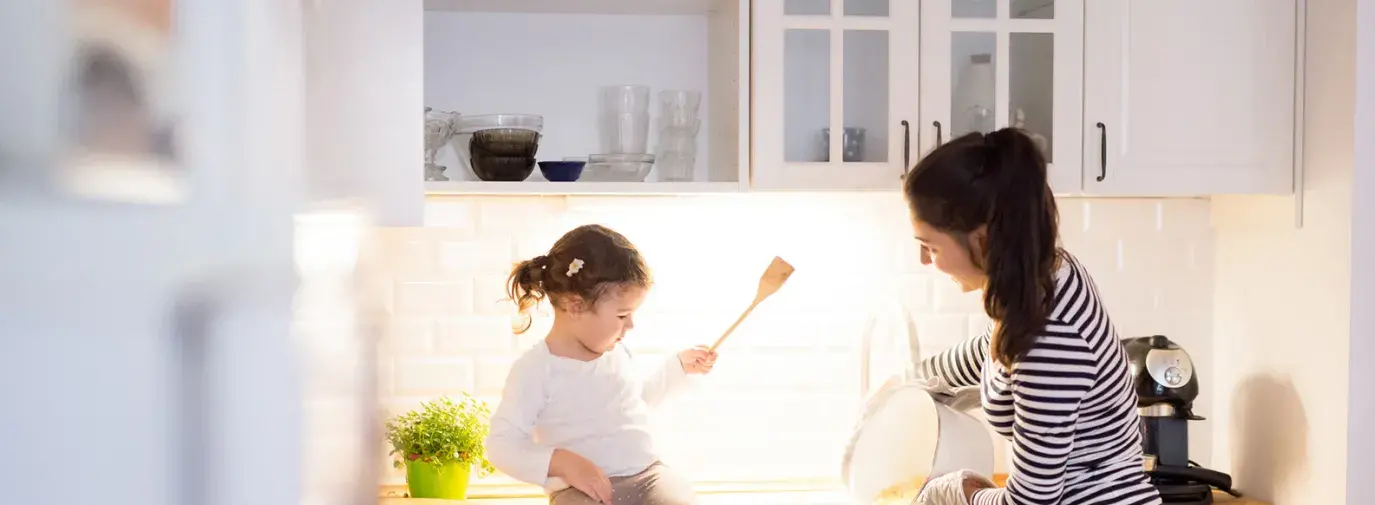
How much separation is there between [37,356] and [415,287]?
1.99 metres

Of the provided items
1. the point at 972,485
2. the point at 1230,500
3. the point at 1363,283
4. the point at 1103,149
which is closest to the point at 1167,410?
the point at 1230,500

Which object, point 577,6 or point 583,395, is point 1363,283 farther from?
point 577,6

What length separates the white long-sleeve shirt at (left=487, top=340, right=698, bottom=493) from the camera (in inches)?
70.6

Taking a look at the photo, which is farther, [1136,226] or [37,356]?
[1136,226]

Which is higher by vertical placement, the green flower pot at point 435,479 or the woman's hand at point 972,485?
the woman's hand at point 972,485

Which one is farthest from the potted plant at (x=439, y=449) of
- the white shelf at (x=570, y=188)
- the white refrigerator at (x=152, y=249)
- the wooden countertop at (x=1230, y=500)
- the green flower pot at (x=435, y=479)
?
the white refrigerator at (x=152, y=249)

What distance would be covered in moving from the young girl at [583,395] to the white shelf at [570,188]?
0.07 m

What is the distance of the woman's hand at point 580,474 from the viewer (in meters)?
1.75

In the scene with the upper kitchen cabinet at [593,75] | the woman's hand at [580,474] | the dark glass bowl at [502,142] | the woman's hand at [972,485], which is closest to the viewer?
the woman's hand at [972,485]

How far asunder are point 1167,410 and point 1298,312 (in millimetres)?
280

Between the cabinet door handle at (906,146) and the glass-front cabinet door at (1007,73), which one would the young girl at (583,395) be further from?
the glass-front cabinet door at (1007,73)

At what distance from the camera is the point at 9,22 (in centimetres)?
18

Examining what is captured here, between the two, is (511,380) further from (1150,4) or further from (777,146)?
(1150,4)

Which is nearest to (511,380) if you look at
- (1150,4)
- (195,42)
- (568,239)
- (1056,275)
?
(568,239)
